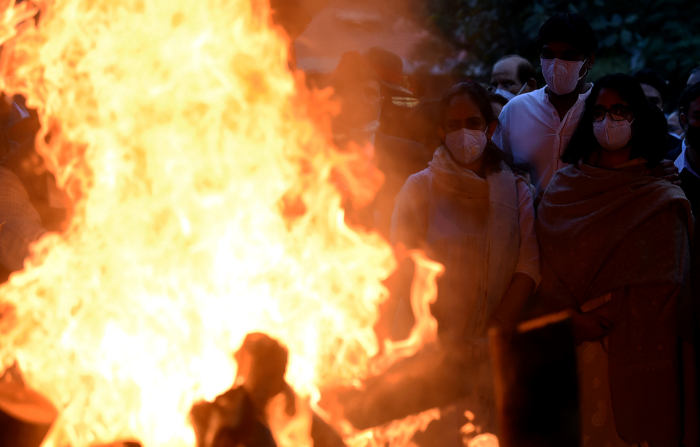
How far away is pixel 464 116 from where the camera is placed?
3.94m

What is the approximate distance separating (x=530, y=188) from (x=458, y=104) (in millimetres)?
679

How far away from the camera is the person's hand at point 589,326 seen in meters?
3.71

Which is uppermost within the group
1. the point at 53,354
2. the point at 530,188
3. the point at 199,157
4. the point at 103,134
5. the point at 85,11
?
the point at 85,11

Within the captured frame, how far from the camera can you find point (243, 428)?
9.54ft

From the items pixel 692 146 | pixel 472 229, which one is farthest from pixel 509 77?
pixel 472 229

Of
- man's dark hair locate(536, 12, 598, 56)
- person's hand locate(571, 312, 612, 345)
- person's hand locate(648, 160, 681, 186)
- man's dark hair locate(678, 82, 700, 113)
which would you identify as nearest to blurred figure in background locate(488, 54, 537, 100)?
man's dark hair locate(536, 12, 598, 56)

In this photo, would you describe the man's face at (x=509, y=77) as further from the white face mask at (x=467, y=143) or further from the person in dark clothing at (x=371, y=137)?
the white face mask at (x=467, y=143)

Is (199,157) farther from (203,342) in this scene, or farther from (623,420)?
(623,420)

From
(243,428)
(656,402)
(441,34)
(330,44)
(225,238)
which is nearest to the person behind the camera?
(243,428)

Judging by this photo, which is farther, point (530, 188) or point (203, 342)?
point (530, 188)

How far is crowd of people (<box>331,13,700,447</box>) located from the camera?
3.63m

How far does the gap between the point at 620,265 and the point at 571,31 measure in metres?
1.52

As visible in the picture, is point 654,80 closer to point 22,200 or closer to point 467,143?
point 467,143

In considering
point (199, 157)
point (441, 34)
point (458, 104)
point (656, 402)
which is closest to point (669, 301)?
point (656, 402)
